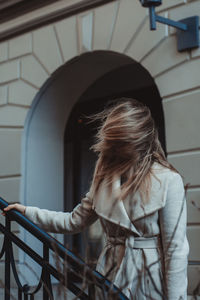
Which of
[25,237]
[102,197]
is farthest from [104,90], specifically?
[102,197]

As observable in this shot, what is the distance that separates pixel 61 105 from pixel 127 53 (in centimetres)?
174

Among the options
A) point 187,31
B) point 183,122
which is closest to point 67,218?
point 183,122

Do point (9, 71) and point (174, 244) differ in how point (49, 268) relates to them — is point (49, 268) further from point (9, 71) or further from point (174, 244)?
point (9, 71)

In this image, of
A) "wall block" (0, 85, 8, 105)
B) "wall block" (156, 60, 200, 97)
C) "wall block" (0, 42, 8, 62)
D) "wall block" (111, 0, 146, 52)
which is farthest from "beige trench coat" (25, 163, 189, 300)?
"wall block" (0, 42, 8, 62)

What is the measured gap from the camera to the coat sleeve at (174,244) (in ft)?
6.30

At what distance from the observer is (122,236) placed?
2076mm

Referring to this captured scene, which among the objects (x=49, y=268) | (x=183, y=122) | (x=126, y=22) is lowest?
(x=49, y=268)

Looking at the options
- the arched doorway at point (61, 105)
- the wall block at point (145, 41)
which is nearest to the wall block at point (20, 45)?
the arched doorway at point (61, 105)

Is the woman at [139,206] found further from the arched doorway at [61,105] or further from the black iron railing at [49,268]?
the arched doorway at [61,105]

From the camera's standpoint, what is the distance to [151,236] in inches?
79.8

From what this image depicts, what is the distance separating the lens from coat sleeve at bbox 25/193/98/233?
2.29m

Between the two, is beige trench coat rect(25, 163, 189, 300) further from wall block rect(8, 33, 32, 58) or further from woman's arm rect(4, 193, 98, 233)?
wall block rect(8, 33, 32, 58)

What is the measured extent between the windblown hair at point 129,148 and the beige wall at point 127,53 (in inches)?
122

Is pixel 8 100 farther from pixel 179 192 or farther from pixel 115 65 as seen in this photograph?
pixel 179 192
